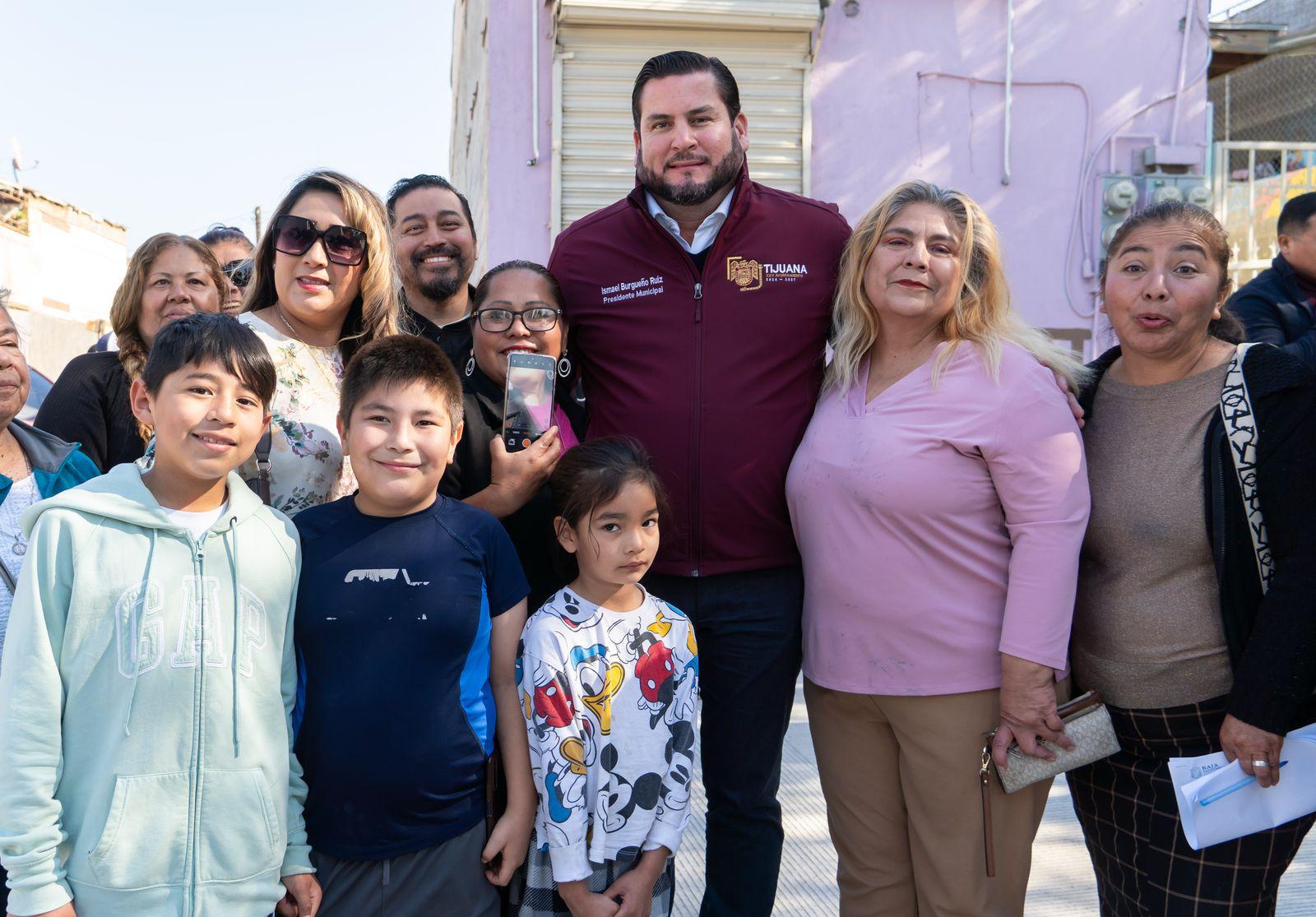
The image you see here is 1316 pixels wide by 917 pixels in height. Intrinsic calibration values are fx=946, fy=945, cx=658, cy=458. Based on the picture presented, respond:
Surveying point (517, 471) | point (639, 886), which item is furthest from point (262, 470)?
point (639, 886)

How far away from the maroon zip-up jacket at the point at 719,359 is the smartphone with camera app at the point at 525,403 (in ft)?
0.95

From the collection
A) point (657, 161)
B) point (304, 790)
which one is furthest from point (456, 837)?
point (657, 161)

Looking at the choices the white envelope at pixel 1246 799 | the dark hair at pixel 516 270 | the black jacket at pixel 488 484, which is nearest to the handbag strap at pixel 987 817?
the white envelope at pixel 1246 799

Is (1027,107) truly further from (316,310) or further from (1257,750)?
(316,310)

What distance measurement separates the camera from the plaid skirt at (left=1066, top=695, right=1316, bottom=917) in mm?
2072

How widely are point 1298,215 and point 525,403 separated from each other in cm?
353

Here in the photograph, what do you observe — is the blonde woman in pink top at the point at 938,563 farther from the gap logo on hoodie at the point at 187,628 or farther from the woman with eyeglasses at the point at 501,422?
the gap logo on hoodie at the point at 187,628

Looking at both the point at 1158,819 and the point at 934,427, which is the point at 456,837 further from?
the point at 1158,819

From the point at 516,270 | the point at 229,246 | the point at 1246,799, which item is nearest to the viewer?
the point at 1246,799

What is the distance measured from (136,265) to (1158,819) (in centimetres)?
338

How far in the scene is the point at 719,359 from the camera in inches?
101

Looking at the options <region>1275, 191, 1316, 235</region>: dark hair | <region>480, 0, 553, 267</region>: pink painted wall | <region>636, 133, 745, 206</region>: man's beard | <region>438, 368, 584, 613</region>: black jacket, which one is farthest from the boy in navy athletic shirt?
<region>480, 0, 553, 267</region>: pink painted wall

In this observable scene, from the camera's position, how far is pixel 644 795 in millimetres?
2174

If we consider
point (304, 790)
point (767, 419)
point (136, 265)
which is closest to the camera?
point (304, 790)
